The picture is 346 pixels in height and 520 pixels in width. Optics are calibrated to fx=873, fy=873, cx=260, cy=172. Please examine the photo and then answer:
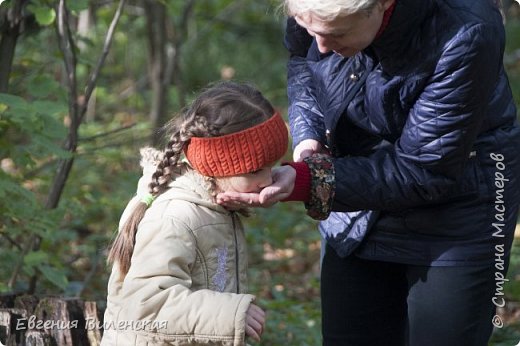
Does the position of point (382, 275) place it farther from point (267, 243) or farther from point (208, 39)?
point (208, 39)

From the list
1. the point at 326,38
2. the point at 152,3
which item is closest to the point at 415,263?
the point at 326,38

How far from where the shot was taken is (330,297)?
314 centimetres

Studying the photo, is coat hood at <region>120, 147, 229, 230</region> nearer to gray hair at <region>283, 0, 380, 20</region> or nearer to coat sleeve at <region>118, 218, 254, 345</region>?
coat sleeve at <region>118, 218, 254, 345</region>

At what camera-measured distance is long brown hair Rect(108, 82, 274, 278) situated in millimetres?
2645

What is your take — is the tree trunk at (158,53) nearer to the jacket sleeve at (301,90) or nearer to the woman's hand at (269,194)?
the jacket sleeve at (301,90)

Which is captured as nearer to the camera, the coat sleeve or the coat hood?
the coat sleeve

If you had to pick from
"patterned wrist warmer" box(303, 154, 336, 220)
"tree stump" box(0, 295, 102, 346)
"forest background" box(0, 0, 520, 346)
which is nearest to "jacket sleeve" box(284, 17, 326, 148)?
"forest background" box(0, 0, 520, 346)

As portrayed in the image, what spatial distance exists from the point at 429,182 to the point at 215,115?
0.68 meters

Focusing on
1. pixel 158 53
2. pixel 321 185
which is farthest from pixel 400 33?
pixel 158 53

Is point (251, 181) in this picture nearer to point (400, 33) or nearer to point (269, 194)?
point (269, 194)

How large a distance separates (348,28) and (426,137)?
15.7 inches

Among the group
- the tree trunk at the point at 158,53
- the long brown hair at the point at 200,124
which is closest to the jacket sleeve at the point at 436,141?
the long brown hair at the point at 200,124

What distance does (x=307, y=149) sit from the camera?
9.68ft

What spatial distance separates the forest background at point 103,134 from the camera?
4094 millimetres
